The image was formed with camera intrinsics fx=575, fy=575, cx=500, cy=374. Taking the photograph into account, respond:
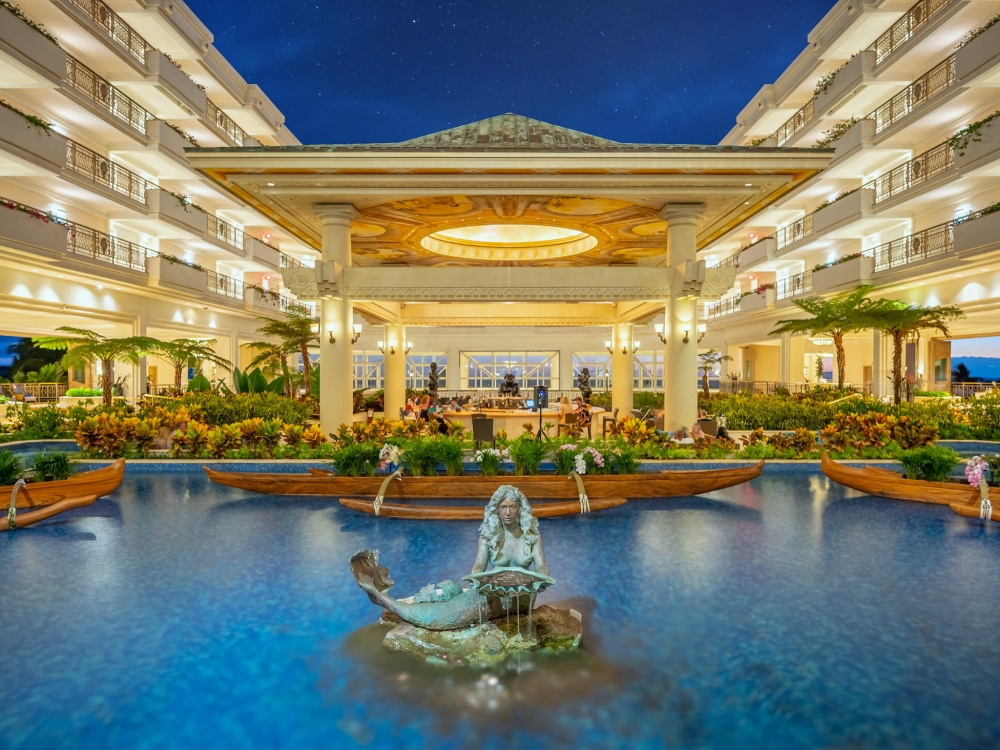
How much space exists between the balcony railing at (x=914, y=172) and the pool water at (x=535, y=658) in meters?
15.2

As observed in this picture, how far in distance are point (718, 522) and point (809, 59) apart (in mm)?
27067

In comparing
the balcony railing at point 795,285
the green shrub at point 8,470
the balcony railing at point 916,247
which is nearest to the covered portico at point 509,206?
the green shrub at point 8,470

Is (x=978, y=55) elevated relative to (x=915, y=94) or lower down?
lower down

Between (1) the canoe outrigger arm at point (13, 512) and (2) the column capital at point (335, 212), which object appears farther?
(2) the column capital at point (335, 212)

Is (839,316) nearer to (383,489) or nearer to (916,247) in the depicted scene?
(916,247)

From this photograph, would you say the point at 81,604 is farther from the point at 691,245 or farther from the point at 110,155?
the point at 110,155

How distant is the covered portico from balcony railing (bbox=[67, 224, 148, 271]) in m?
6.89

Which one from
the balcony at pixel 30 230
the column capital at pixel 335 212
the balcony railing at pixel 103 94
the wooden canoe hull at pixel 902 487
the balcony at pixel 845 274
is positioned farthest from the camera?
the balcony at pixel 845 274

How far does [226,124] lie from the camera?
27984 mm

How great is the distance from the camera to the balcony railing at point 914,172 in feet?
57.6

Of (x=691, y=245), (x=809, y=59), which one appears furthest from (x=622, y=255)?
(x=809, y=59)

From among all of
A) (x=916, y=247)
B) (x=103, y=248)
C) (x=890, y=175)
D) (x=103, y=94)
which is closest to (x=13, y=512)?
(x=103, y=248)

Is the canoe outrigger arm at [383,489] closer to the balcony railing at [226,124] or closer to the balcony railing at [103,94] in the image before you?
the balcony railing at [103,94]

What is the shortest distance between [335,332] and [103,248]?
10139 mm
